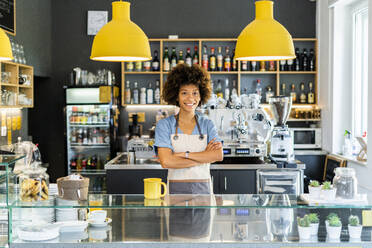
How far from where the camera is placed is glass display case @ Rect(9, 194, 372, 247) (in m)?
2.17

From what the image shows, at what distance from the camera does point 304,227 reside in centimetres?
219

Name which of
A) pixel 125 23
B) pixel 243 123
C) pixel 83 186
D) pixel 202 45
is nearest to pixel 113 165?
pixel 243 123

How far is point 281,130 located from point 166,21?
11.1 feet

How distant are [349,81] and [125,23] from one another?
409 cm

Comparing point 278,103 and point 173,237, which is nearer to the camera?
point 173,237

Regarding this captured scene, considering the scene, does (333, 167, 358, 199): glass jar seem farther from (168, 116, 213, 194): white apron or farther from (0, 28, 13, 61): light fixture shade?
(0, 28, 13, 61): light fixture shade

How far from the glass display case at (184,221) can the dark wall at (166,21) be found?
5.15m

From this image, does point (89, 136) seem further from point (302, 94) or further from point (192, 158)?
point (192, 158)

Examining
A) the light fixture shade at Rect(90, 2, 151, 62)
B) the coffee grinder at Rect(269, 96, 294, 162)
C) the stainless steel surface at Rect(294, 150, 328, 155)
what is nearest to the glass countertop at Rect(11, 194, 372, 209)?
the light fixture shade at Rect(90, 2, 151, 62)

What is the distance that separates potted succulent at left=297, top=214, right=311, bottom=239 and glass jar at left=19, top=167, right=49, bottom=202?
4.20ft

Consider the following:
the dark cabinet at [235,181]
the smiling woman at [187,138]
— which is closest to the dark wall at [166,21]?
the dark cabinet at [235,181]

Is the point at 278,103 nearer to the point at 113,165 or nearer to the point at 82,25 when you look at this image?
the point at 113,165

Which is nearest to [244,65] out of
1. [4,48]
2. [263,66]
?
[263,66]

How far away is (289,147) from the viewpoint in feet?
15.2
